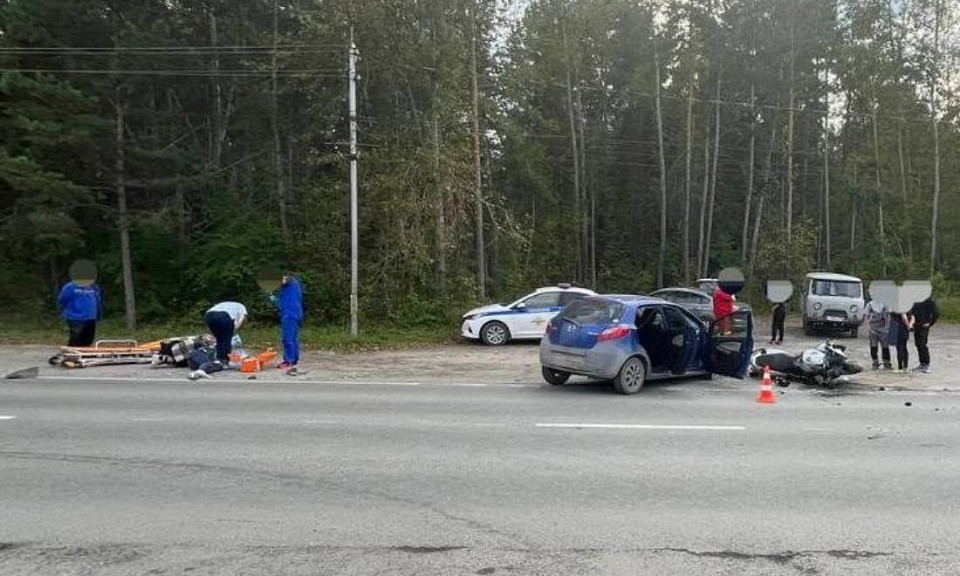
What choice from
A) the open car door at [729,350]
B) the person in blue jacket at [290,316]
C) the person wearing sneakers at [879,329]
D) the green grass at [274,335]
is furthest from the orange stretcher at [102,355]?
the person wearing sneakers at [879,329]

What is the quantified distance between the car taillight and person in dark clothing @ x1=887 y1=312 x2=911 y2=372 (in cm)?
624

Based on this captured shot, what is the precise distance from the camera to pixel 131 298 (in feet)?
83.4

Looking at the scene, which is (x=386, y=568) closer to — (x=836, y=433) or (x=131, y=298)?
(x=836, y=433)

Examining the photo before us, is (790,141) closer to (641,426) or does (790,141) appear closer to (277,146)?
(277,146)

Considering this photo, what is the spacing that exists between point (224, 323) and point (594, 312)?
6500 mm

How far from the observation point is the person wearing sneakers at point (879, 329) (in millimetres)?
15097

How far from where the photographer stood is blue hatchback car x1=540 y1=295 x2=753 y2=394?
11766 mm

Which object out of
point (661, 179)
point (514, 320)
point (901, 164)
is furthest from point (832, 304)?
point (901, 164)

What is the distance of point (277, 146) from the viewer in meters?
27.6

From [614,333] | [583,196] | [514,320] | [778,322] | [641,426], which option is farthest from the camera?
[583,196]

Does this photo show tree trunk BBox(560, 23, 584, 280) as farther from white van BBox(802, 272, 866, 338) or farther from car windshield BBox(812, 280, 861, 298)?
car windshield BBox(812, 280, 861, 298)

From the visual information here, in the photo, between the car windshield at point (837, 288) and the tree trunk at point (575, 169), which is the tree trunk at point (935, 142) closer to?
the car windshield at point (837, 288)

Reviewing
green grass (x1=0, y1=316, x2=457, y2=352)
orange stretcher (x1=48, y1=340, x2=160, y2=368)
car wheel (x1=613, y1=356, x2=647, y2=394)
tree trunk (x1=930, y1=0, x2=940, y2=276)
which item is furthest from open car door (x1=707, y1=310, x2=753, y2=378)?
tree trunk (x1=930, y1=0, x2=940, y2=276)

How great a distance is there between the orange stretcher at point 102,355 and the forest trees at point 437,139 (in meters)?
8.51
